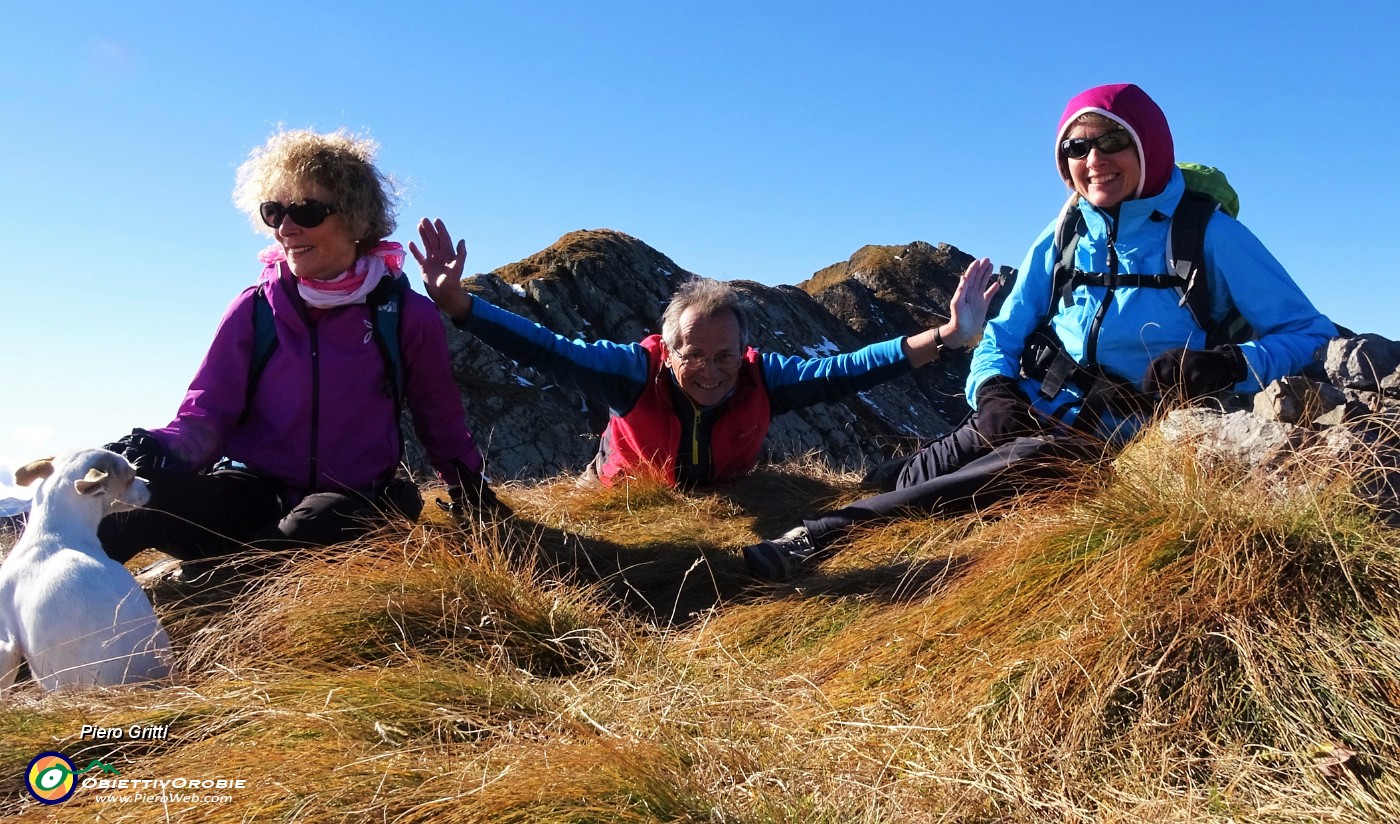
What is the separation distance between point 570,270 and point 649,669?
123 ft

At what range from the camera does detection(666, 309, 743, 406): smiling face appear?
6184 mm

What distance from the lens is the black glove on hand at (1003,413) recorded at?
17.0ft

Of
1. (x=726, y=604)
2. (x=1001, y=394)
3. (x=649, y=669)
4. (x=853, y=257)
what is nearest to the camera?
(x=649, y=669)

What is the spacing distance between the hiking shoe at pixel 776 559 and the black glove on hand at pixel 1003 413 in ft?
3.86

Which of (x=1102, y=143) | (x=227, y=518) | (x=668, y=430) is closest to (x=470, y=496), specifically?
(x=227, y=518)

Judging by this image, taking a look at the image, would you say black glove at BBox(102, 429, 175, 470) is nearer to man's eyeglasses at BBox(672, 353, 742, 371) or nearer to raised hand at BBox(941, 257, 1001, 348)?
man's eyeglasses at BBox(672, 353, 742, 371)

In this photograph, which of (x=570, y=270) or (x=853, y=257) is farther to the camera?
(x=853, y=257)

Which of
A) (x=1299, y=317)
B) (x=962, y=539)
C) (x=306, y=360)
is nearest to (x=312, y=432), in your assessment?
(x=306, y=360)

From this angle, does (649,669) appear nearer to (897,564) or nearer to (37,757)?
(897,564)

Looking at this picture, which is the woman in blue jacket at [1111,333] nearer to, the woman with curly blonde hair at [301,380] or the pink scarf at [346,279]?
the woman with curly blonde hair at [301,380]

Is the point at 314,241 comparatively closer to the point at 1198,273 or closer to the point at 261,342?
the point at 261,342

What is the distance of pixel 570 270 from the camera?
4012cm

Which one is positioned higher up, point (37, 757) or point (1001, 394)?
point (1001, 394)

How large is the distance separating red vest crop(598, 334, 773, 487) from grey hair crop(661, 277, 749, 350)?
23 cm
